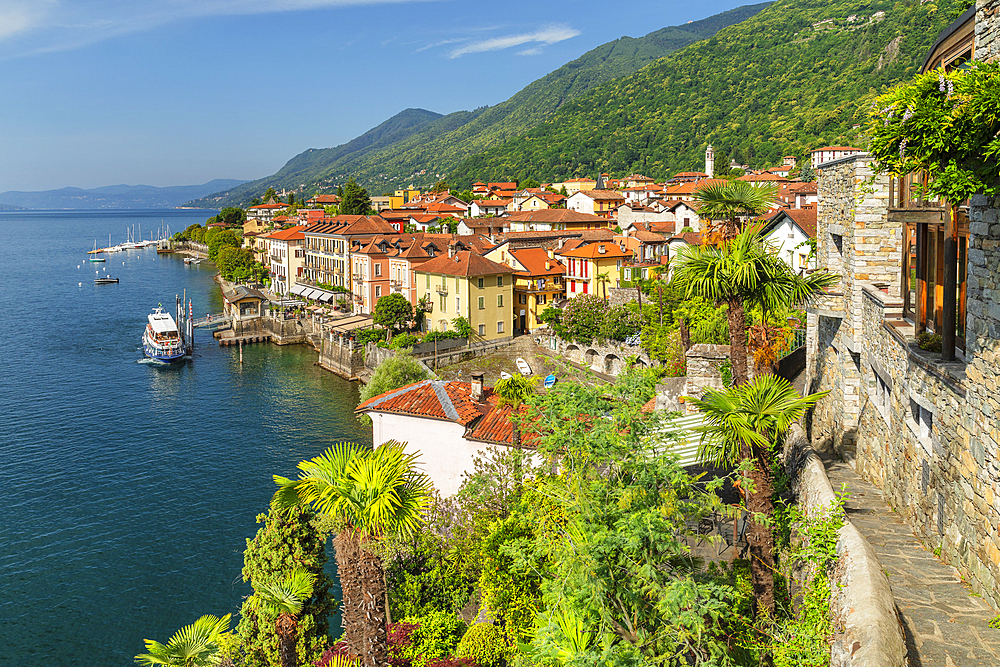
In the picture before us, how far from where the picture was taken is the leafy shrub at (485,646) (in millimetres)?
13227

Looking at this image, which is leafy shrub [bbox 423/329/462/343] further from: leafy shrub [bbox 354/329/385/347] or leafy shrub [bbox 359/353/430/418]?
leafy shrub [bbox 359/353/430/418]

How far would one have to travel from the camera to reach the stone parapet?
587 cm

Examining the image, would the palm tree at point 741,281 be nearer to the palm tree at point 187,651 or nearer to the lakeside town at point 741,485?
the lakeside town at point 741,485

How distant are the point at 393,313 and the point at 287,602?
42260mm

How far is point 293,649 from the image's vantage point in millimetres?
14375

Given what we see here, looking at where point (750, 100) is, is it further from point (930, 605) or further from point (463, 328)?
point (930, 605)

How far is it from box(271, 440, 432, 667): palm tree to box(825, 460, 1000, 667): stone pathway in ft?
20.7

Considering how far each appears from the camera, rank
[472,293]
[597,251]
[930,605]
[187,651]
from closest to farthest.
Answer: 1. [930,605]
2. [187,651]
3. [472,293]
4. [597,251]

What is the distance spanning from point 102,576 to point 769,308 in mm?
23537

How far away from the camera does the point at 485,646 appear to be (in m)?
13.3

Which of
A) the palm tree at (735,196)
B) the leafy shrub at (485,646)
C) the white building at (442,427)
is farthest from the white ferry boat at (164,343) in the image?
the palm tree at (735,196)

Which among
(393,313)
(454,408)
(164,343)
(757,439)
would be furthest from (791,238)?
(164,343)

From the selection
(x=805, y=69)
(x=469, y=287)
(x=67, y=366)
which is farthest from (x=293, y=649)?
(x=805, y=69)

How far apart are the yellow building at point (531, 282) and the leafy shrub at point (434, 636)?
42.7 metres
